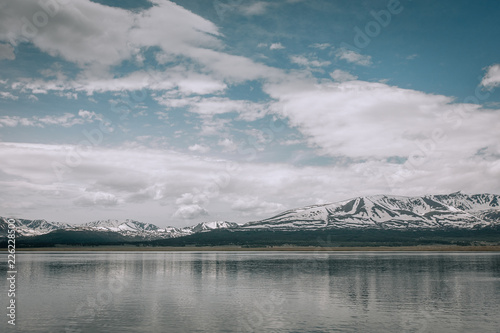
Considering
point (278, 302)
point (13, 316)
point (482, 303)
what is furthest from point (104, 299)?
point (482, 303)

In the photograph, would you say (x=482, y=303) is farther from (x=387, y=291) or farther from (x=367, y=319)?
(x=367, y=319)

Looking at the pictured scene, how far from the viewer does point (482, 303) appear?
45344mm

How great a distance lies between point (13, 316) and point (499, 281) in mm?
72826

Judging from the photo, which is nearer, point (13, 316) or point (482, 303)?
point (13, 316)

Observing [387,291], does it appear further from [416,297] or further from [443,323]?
[443,323]

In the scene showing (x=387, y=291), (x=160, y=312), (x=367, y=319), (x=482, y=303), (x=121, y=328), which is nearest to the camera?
(x=121, y=328)

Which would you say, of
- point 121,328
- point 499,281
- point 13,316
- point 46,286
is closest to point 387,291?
point 499,281

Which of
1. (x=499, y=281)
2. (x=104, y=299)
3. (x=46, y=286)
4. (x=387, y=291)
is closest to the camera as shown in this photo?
(x=104, y=299)

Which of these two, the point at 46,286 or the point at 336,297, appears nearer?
the point at 336,297

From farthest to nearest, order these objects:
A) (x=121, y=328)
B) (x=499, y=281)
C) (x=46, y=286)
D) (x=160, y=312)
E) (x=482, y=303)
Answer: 1. (x=499, y=281)
2. (x=46, y=286)
3. (x=482, y=303)
4. (x=160, y=312)
5. (x=121, y=328)

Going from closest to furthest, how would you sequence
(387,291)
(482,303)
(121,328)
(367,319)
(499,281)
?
(121,328) < (367,319) < (482,303) < (387,291) < (499,281)

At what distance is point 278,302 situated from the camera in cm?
4603

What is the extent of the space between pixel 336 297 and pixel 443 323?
16.8 m

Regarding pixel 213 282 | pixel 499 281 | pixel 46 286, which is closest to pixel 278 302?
pixel 213 282
